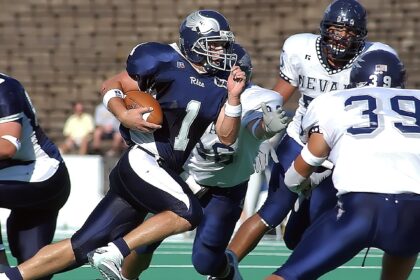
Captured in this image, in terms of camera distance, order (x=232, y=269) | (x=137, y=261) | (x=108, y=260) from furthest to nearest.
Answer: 1. (x=232, y=269)
2. (x=137, y=261)
3. (x=108, y=260)

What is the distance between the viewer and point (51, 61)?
628 inches

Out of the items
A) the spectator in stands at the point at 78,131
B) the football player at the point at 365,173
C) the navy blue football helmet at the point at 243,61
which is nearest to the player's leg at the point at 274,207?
the navy blue football helmet at the point at 243,61

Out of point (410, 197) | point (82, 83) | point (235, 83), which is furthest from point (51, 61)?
point (410, 197)

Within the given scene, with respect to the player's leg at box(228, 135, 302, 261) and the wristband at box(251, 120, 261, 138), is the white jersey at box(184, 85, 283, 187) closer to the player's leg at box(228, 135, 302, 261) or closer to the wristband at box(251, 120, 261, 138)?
the wristband at box(251, 120, 261, 138)

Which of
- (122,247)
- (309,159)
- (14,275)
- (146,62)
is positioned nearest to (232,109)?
(146,62)

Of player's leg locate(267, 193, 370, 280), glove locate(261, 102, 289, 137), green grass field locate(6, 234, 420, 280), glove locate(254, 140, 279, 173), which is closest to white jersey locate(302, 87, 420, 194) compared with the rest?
player's leg locate(267, 193, 370, 280)

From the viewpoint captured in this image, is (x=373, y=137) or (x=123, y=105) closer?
(x=373, y=137)

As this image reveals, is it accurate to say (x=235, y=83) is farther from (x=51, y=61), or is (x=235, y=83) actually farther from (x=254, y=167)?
(x=51, y=61)

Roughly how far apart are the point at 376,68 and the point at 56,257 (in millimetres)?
1786

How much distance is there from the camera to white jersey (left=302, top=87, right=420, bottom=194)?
14.3 feet

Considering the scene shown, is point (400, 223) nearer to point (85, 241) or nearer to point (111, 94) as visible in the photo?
point (85, 241)

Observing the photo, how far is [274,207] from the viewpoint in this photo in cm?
635

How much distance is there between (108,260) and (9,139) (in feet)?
2.61

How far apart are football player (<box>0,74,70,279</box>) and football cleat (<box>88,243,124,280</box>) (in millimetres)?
622
